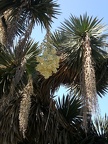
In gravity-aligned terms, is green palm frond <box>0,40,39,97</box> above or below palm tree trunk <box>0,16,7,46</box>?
below

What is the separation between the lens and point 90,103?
5434 mm

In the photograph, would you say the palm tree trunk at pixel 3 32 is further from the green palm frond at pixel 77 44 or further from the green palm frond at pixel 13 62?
the green palm frond at pixel 77 44

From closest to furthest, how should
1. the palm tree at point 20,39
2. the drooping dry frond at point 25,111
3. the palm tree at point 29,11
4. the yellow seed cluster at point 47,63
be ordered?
the yellow seed cluster at point 47,63
the drooping dry frond at point 25,111
the palm tree at point 20,39
the palm tree at point 29,11

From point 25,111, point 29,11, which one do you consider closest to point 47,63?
point 25,111

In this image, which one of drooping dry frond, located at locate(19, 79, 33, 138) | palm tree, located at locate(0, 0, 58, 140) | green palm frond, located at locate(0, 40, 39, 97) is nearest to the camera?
drooping dry frond, located at locate(19, 79, 33, 138)

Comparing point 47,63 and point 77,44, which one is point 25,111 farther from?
point 77,44

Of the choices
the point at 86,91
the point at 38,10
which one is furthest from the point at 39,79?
the point at 86,91

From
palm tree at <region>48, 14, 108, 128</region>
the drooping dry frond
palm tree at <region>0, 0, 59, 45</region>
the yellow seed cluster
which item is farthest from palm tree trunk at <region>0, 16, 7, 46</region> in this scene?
the yellow seed cluster

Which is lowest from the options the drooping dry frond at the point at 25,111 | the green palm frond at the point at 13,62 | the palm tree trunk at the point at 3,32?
the drooping dry frond at the point at 25,111

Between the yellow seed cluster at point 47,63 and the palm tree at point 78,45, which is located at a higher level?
the palm tree at point 78,45

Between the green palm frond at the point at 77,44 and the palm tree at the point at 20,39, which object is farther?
the green palm frond at the point at 77,44

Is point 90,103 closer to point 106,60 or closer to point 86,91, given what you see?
point 86,91

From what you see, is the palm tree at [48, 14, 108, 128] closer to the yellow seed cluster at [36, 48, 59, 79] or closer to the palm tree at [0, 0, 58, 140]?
the palm tree at [0, 0, 58, 140]

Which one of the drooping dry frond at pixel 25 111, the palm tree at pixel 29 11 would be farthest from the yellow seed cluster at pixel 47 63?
the palm tree at pixel 29 11
